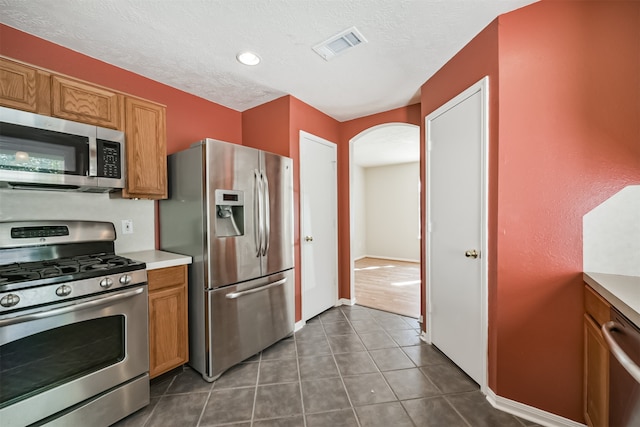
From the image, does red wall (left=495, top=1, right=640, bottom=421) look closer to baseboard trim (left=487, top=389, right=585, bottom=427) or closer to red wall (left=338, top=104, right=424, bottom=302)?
baseboard trim (left=487, top=389, right=585, bottom=427)

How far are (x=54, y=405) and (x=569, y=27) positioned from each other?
139 inches

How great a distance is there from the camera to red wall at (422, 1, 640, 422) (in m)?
1.36

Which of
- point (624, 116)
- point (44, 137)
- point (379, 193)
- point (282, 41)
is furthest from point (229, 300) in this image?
point (379, 193)

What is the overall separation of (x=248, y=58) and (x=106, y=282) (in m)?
1.88

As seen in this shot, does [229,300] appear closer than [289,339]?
Yes

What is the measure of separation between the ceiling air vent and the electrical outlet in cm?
210

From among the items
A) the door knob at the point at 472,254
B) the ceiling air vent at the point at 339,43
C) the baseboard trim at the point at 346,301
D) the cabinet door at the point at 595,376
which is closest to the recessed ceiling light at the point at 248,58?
the ceiling air vent at the point at 339,43

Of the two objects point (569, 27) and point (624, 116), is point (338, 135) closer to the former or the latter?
point (569, 27)

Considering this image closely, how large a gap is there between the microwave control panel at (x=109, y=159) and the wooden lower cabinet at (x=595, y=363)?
2.99 m

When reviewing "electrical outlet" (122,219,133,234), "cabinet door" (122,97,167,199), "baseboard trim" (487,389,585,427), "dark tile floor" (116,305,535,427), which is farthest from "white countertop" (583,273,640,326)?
"electrical outlet" (122,219,133,234)

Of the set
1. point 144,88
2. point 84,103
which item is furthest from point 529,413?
point 144,88

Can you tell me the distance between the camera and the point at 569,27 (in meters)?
1.43

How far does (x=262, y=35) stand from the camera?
1.73 meters

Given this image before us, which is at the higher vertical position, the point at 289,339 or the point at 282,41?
the point at 282,41
